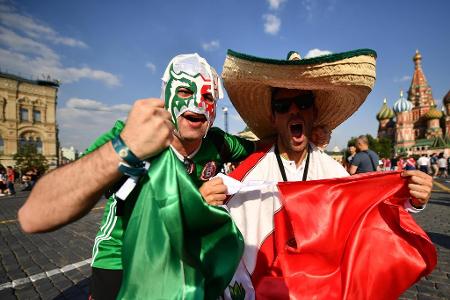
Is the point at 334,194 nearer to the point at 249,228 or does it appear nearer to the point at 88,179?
the point at 249,228

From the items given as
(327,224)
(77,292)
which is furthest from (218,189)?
(77,292)

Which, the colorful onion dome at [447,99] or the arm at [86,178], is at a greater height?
the colorful onion dome at [447,99]

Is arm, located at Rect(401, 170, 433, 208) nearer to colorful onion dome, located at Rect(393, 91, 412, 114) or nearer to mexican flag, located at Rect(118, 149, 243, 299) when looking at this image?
mexican flag, located at Rect(118, 149, 243, 299)

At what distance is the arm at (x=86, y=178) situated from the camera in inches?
40.8

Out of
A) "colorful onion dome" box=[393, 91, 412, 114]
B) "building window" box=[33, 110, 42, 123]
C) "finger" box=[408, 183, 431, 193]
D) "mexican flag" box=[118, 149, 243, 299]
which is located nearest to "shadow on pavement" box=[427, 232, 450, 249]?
"finger" box=[408, 183, 431, 193]

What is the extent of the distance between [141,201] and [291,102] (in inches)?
58.5

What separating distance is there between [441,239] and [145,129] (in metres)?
6.33

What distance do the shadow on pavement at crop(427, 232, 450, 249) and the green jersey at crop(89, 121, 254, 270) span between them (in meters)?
4.62

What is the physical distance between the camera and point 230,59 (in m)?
2.07

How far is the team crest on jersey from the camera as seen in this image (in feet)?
6.81

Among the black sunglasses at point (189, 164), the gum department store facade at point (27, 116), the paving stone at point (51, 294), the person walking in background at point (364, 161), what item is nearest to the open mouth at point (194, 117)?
the black sunglasses at point (189, 164)

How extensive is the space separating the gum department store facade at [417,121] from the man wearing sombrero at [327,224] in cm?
6434

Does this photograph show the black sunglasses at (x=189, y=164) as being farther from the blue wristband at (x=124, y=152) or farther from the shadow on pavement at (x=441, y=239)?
the shadow on pavement at (x=441, y=239)

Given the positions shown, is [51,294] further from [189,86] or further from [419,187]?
[419,187]
